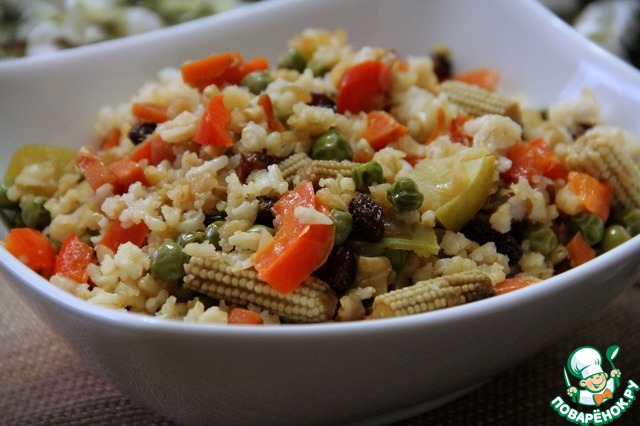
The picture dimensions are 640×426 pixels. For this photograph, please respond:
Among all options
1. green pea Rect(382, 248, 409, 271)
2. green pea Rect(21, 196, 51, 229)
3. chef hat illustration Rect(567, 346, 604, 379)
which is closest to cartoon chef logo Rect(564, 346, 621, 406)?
chef hat illustration Rect(567, 346, 604, 379)

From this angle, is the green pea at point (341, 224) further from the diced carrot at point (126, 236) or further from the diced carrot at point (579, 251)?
the diced carrot at point (579, 251)

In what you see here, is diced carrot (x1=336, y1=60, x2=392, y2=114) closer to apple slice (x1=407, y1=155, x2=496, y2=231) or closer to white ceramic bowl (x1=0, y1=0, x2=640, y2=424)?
apple slice (x1=407, y1=155, x2=496, y2=231)

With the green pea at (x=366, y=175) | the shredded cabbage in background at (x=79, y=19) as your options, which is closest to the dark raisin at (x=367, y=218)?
the green pea at (x=366, y=175)

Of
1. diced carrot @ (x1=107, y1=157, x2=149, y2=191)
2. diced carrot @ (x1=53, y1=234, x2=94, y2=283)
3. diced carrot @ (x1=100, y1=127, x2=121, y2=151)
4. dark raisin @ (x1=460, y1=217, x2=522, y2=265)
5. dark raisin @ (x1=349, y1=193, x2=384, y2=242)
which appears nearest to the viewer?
dark raisin @ (x1=349, y1=193, x2=384, y2=242)

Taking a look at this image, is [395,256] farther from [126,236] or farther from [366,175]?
[126,236]

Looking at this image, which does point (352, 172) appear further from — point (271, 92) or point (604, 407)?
point (604, 407)

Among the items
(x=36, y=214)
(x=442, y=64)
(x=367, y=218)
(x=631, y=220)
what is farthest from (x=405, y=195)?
(x=442, y=64)

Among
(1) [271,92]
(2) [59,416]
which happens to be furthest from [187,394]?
(1) [271,92]
